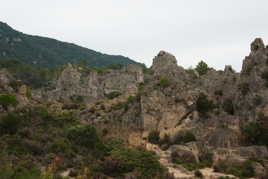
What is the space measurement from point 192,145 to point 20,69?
3250 inches

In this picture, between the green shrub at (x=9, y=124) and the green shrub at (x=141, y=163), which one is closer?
the green shrub at (x=141, y=163)

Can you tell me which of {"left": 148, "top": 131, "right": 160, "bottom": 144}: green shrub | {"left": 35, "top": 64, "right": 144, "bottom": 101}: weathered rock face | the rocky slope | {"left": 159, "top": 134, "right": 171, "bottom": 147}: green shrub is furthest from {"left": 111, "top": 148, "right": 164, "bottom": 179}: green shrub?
{"left": 35, "top": 64, "right": 144, "bottom": 101}: weathered rock face

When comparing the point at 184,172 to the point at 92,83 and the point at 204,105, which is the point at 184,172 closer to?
the point at 204,105

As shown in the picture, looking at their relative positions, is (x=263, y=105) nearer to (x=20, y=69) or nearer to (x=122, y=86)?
(x=122, y=86)

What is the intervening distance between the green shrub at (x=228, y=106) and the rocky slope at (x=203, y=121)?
11cm

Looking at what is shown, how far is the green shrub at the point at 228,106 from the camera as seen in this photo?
35.0 m

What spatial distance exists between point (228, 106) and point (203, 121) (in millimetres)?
4875

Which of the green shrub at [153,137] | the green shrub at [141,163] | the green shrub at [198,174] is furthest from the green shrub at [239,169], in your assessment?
the green shrub at [153,137]

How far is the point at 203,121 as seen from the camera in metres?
32.5

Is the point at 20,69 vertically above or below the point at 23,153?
above

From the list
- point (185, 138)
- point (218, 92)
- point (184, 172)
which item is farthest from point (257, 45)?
point (184, 172)

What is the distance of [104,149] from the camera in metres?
20.9

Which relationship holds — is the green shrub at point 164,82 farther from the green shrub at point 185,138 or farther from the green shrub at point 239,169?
the green shrub at point 239,169

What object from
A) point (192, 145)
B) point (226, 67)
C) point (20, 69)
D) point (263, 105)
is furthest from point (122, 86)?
point (192, 145)
